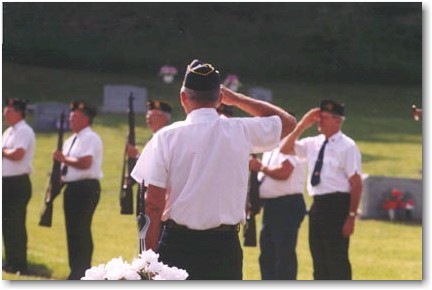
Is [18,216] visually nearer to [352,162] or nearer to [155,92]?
[155,92]

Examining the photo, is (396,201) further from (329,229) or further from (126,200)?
(126,200)

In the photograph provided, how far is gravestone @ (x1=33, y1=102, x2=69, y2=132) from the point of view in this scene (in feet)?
22.9

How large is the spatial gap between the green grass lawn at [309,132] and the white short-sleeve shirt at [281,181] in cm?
20

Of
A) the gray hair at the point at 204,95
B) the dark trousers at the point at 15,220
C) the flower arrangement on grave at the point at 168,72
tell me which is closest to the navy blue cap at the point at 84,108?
the dark trousers at the point at 15,220

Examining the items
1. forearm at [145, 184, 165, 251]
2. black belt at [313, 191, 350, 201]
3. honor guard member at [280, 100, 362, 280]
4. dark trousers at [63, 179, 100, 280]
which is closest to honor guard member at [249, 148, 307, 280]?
honor guard member at [280, 100, 362, 280]

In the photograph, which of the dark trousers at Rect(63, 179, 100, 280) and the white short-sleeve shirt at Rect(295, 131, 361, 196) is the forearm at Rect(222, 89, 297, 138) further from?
the dark trousers at Rect(63, 179, 100, 280)

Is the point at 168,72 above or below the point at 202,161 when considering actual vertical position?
above

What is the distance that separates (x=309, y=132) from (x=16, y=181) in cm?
185

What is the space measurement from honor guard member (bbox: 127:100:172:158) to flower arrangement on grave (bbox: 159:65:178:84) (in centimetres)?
34

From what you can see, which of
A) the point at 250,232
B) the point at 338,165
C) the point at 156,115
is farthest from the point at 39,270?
the point at 338,165

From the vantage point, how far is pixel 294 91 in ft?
20.2

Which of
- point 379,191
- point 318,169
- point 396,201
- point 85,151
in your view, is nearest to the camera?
point 318,169

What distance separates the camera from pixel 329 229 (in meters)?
6.64

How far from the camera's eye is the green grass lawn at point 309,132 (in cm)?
613
